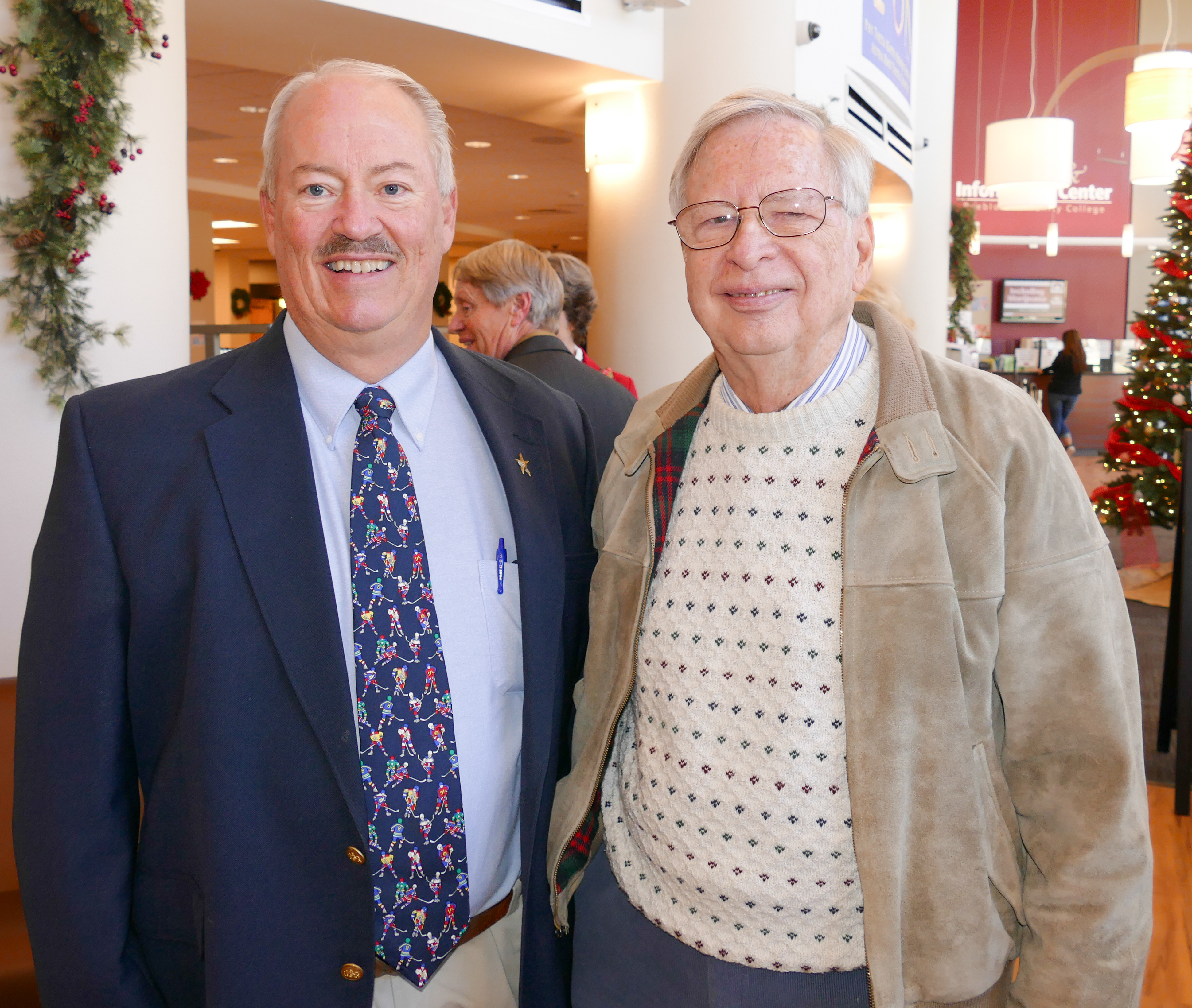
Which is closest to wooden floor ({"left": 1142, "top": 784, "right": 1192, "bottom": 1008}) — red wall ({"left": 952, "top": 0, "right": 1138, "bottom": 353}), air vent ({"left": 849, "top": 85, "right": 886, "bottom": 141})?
air vent ({"left": 849, "top": 85, "right": 886, "bottom": 141})

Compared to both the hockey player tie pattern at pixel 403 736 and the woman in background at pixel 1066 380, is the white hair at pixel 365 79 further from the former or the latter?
the woman in background at pixel 1066 380

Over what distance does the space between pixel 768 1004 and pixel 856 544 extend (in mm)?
657

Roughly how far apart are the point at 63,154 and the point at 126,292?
0.49 meters

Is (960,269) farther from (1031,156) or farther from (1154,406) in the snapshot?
(1154,406)

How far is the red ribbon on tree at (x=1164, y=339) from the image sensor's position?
6.78 meters

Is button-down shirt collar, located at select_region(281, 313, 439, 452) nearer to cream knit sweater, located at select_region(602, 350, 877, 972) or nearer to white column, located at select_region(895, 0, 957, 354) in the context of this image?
cream knit sweater, located at select_region(602, 350, 877, 972)

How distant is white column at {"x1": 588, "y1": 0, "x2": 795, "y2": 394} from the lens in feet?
17.8

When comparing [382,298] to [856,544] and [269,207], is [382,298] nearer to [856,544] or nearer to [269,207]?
[269,207]

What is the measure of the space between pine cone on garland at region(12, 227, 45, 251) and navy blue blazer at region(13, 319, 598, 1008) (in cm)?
215

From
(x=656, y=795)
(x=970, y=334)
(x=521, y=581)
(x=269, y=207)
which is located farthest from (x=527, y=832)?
(x=970, y=334)

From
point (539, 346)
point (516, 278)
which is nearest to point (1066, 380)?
point (516, 278)

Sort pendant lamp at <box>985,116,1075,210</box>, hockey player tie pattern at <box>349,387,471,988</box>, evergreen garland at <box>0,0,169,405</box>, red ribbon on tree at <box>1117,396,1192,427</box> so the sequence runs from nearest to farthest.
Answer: hockey player tie pattern at <box>349,387,471,988</box> → evergreen garland at <box>0,0,169,405</box> → red ribbon on tree at <box>1117,396,1192,427</box> → pendant lamp at <box>985,116,1075,210</box>

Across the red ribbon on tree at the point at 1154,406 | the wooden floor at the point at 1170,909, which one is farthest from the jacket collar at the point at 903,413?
the red ribbon on tree at the point at 1154,406

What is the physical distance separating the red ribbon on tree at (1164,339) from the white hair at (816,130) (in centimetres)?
639
